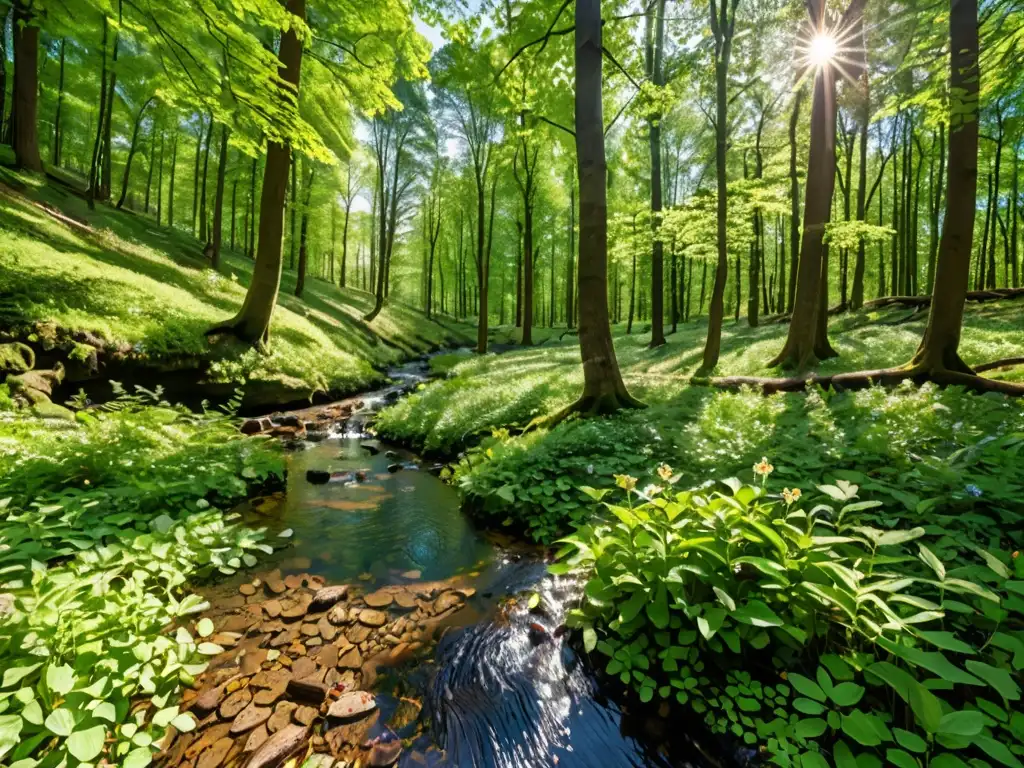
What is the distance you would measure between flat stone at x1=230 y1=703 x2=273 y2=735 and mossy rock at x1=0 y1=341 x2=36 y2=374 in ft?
23.7

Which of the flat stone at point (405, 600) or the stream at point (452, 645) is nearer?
the stream at point (452, 645)

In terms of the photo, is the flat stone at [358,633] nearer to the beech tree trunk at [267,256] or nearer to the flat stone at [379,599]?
the flat stone at [379,599]

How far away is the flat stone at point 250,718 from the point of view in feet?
7.38

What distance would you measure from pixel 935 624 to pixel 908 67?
11331 mm

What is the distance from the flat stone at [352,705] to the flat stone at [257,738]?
0.32 metres

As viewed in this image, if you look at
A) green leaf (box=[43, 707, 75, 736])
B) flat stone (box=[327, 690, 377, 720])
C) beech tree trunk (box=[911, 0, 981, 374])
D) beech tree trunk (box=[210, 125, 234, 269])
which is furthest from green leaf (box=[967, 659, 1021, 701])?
beech tree trunk (box=[210, 125, 234, 269])

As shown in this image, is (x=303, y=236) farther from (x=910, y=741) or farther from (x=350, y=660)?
(x=910, y=741)

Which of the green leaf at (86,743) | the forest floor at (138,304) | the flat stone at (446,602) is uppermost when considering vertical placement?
the forest floor at (138,304)

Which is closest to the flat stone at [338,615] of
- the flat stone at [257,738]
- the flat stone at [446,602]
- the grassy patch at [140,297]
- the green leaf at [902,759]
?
the flat stone at [446,602]

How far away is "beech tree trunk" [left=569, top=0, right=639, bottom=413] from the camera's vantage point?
A: 615 centimetres

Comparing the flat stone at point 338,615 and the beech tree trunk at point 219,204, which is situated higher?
the beech tree trunk at point 219,204

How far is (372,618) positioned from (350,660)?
17.0 inches

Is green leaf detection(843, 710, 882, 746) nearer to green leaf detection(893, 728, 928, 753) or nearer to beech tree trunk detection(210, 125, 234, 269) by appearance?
green leaf detection(893, 728, 928, 753)

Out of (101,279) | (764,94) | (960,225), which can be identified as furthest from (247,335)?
(764,94)
